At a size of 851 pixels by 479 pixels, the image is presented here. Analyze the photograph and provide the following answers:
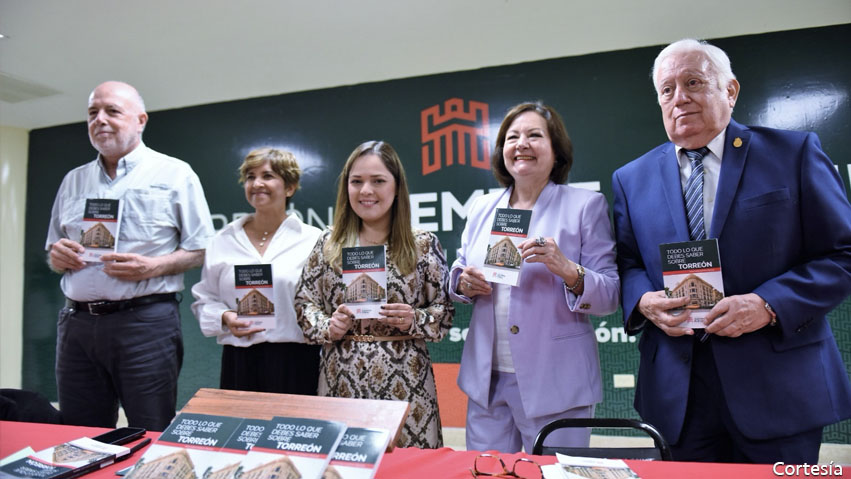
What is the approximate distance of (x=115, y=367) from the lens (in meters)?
2.45

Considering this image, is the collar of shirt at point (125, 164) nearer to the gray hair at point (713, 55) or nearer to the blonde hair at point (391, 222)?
the blonde hair at point (391, 222)

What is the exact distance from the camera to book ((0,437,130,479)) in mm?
1136

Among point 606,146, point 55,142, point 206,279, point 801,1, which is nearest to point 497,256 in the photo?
point 206,279

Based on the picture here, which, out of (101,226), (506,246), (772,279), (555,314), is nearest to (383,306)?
(506,246)

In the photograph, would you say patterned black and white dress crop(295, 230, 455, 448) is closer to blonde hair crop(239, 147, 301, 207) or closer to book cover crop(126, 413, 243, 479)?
blonde hair crop(239, 147, 301, 207)

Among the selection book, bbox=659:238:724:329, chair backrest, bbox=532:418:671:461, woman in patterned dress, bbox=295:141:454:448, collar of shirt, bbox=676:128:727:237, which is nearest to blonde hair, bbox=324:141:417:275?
woman in patterned dress, bbox=295:141:454:448

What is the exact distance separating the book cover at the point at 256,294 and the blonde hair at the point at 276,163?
1.86 feet

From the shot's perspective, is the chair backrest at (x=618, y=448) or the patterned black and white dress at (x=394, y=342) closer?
the chair backrest at (x=618, y=448)

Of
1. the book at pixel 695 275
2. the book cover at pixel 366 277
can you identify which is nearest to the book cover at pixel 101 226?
the book cover at pixel 366 277

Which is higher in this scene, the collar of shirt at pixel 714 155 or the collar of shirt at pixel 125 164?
the collar of shirt at pixel 125 164

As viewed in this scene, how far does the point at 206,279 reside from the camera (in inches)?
98.5

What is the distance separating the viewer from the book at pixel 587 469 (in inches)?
42.5

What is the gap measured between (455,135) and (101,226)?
294 cm

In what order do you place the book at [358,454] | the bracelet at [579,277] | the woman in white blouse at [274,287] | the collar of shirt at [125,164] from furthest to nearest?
the collar of shirt at [125,164]
the woman in white blouse at [274,287]
the bracelet at [579,277]
the book at [358,454]
